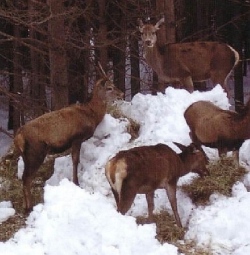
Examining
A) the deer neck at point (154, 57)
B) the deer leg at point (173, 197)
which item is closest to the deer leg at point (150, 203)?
the deer leg at point (173, 197)

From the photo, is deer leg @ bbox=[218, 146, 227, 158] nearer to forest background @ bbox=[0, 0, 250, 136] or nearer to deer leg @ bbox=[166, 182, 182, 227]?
deer leg @ bbox=[166, 182, 182, 227]

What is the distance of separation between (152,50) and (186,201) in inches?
222

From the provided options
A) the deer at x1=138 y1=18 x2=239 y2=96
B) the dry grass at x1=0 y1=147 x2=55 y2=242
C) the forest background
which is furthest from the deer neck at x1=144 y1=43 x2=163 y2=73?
the dry grass at x1=0 y1=147 x2=55 y2=242

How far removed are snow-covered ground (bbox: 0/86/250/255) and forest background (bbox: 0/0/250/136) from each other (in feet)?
6.82

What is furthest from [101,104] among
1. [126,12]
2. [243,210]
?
[126,12]

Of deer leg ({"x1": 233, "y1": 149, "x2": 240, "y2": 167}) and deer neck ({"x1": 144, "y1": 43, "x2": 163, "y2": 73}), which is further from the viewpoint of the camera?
deer neck ({"x1": 144, "y1": 43, "x2": 163, "y2": 73})

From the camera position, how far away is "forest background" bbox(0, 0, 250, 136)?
11.6 metres

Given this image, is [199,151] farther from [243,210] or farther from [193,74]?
[193,74]

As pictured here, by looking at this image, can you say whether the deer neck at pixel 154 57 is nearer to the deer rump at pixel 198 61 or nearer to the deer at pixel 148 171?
the deer rump at pixel 198 61

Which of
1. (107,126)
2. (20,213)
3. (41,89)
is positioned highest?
(107,126)

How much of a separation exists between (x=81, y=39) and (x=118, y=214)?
980 cm

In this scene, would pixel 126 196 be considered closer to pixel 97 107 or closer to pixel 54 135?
pixel 54 135

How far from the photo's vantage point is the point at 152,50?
13.1 metres

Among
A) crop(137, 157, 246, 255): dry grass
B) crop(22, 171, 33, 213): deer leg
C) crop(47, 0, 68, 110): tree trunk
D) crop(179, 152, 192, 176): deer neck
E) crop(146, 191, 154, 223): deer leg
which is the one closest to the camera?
crop(137, 157, 246, 255): dry grass
